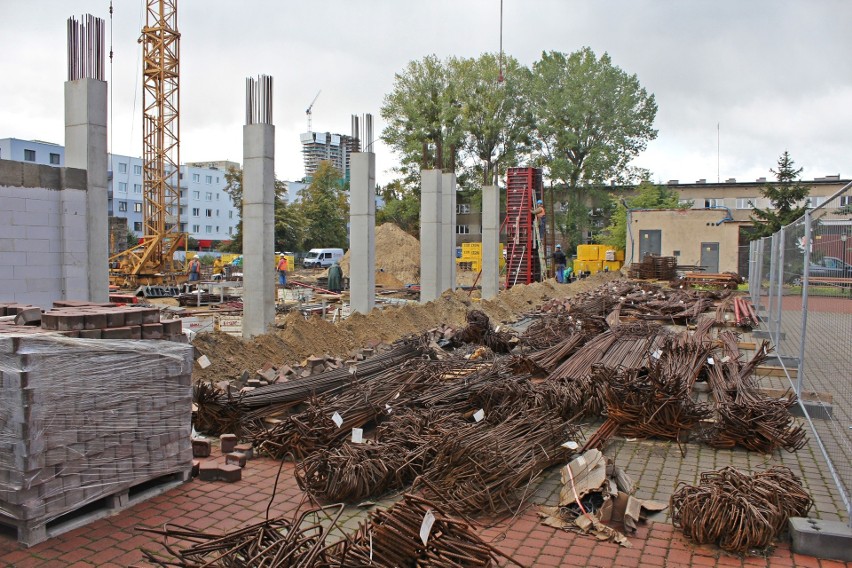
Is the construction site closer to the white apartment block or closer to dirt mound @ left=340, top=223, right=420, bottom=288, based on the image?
dirt mound @ left=340, top=223, right=420, bottom=288

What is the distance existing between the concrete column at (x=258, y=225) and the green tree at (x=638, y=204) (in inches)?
1434

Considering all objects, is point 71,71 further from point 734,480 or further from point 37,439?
point 734,480

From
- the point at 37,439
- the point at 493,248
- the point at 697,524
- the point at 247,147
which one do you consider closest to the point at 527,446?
the point at 697,524

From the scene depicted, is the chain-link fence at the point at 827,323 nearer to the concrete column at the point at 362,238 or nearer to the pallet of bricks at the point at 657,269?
the concrete column at the point at 362,238

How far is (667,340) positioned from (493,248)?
14.6 m

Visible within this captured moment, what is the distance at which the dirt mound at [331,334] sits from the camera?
9758mm

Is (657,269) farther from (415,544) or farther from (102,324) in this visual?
(415,544)

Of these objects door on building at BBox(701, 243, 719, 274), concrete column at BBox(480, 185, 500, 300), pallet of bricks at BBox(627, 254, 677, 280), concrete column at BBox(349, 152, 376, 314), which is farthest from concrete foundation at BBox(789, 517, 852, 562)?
door on building at BBox(701, 243, 719, 274)

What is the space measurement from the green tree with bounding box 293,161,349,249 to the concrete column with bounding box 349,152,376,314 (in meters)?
45.6

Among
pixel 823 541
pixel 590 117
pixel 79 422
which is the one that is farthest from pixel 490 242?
pixel 590 117

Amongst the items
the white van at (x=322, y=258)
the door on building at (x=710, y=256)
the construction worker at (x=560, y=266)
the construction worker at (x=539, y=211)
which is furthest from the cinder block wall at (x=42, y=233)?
the white van at (x=322, y=258)

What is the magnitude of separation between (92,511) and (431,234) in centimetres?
1592

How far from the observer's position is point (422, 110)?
5222cm

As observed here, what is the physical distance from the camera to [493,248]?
24.4 metres
